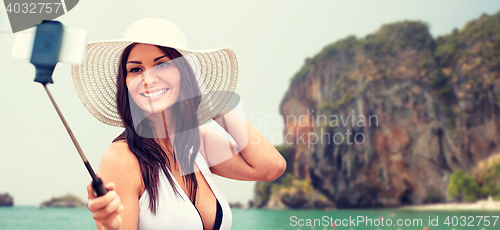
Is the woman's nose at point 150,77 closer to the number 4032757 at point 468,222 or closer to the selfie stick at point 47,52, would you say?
the selfie stick at point 47,52

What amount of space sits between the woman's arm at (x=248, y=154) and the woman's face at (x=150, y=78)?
25 centimetres

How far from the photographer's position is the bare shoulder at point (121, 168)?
98 cm

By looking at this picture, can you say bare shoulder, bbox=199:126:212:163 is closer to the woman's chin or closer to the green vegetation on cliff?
the woman's chin

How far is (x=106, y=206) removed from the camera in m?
0.72

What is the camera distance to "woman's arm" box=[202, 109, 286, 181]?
1309mm

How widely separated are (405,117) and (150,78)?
3015 cm

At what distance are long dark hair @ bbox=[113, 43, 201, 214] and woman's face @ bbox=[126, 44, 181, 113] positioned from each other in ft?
0.10

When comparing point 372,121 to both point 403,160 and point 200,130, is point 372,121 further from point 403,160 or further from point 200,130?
point 200,130

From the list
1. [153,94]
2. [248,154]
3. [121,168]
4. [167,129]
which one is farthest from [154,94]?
[248,154]

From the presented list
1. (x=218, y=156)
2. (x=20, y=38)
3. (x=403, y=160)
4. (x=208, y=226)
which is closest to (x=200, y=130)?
(x=218, y=156)

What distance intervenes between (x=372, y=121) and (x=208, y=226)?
29114 mm

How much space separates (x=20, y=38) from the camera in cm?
66

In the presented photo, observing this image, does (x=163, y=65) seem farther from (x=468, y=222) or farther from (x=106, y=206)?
(x=468, y=222)

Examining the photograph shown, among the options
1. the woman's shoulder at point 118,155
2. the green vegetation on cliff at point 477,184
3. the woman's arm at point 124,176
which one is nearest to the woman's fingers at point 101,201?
the woman's arm at point 124,176
